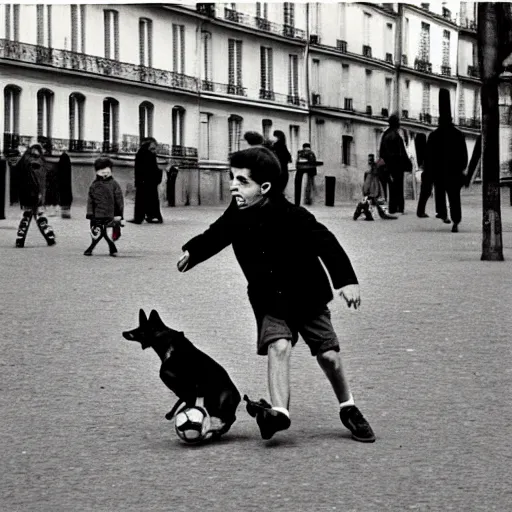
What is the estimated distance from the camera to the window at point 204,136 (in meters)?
55.4

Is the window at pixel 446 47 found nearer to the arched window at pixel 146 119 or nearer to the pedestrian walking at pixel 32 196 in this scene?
the arched window at pixel 146 119

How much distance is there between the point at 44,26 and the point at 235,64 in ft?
43.9

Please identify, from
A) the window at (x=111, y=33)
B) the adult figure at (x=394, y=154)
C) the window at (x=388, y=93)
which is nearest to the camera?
the adult figure at (x=394, y=154)

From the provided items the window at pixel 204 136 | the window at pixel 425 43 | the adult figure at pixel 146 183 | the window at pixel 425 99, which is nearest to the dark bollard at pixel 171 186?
the window at pixel 204 136

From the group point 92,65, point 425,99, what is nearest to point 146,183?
point 92,65

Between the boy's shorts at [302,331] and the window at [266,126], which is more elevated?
the window at [266,126]

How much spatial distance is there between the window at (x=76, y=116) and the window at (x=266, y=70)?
42.6 ft

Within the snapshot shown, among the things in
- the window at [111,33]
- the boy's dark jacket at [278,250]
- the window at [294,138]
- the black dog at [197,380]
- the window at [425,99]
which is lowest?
the black dog at [197,380]

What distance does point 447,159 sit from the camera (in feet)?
74.8

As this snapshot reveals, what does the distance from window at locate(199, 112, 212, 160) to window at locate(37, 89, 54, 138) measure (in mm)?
10075

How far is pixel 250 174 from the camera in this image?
6191 mm

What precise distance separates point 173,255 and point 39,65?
27867mm

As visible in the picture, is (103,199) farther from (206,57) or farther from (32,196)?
(206,57)

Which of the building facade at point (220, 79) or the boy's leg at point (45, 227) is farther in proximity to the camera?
the building facade at point (220, 79)
